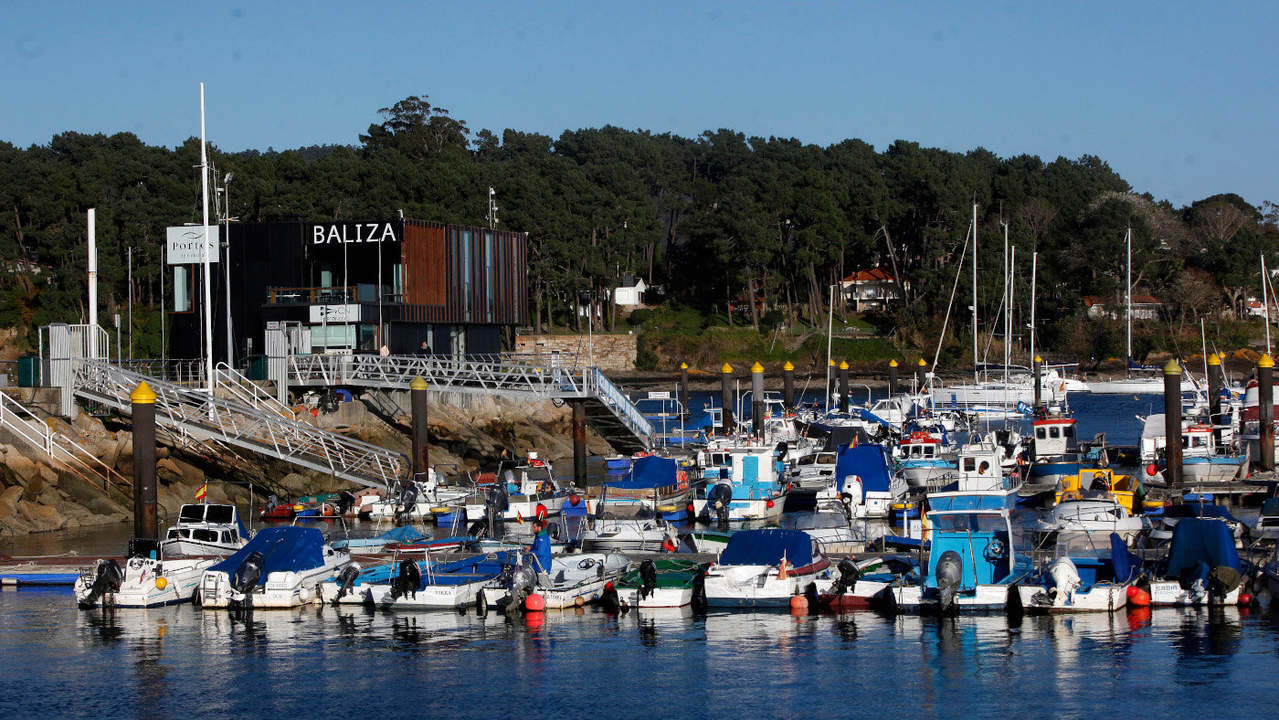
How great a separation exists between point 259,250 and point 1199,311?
90.6 meters

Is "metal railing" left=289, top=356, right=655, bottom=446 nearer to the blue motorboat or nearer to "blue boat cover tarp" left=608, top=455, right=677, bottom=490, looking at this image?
the blue motorboat

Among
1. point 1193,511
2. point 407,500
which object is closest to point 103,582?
point 407,500

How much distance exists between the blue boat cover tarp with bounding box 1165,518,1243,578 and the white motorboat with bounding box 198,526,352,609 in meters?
20.2

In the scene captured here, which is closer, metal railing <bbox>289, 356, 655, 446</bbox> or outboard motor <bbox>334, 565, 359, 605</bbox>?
outboard motor <bbox>334, 565, 359, 605</bbox>

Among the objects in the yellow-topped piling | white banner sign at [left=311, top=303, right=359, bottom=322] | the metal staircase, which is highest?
white banner sign at [left=311, top=303, right=359, bottom=322]

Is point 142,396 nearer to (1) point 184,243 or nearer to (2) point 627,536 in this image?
(2) point 627,536

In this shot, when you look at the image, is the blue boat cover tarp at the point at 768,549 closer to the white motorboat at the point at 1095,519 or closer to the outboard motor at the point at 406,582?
the outboard motor at the point at 406,582

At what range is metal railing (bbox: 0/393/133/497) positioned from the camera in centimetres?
5066

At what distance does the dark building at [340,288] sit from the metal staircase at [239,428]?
14373 mm

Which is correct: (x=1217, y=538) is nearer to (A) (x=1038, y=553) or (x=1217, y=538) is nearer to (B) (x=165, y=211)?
(A) (x=1038, y=553)

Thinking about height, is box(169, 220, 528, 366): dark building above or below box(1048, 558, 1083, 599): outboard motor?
above

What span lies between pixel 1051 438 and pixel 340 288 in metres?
33.2

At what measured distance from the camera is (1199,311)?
13162 centimetres

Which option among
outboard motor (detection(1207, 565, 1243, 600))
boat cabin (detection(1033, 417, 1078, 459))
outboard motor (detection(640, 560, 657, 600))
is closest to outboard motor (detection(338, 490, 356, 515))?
outboard motor (detection(640, 560, 657, 600))
